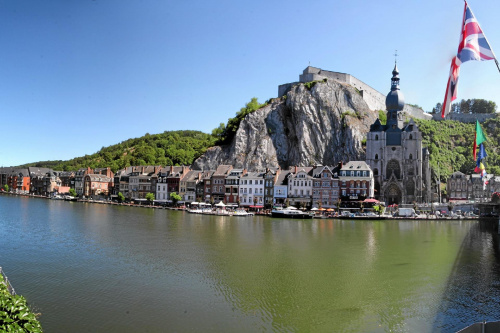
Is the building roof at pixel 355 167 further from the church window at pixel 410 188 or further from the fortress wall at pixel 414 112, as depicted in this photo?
the fortress wall at pixel 414 112

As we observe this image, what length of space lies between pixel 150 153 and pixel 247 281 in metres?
121

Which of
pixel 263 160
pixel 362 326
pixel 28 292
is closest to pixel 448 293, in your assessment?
pixel 362 326

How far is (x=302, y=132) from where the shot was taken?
318 feet

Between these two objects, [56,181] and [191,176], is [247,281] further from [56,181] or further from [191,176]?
[56,181]

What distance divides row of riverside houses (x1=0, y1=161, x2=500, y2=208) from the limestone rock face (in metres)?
7.81

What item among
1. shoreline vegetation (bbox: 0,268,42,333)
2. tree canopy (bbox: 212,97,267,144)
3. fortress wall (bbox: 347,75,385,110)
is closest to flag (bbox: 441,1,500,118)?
shoreline vegetation (bbox: 0,268,42,333)

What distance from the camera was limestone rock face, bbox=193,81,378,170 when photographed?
9494 centimetres

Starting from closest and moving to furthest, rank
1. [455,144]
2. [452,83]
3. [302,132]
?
[452,83] < [302,132] < [455,144]

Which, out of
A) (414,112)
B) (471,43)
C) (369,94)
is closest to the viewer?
(471,43)

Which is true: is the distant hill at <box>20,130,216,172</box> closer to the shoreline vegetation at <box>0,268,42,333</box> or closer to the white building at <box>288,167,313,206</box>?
the white building at <box>288,167,313,206</box>

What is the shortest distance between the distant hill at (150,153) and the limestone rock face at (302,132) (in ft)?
62.8

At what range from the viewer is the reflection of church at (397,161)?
85.7m

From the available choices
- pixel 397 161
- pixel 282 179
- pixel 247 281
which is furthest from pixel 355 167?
pixel 247 281

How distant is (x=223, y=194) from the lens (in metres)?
82.3
